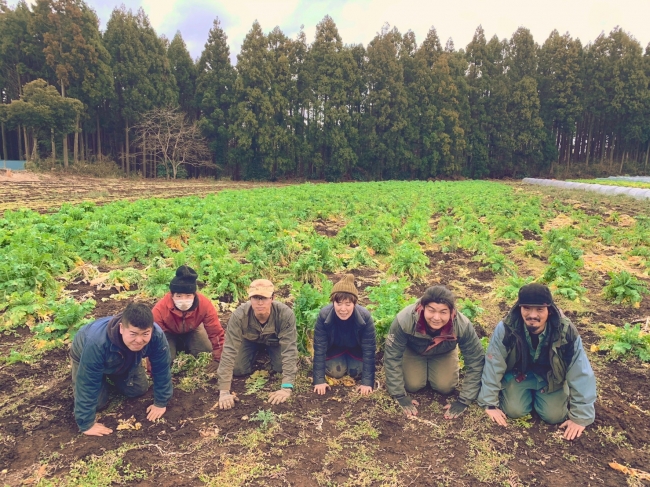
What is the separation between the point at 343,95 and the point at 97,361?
137 ft

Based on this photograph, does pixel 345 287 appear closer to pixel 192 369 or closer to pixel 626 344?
pixel 192 369

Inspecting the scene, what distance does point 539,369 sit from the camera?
366 centimetres

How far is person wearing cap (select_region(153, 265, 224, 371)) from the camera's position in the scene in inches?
162

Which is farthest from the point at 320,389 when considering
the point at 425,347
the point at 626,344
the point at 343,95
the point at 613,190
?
the point at 343,95

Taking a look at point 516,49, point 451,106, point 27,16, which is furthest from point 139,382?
point 516,49

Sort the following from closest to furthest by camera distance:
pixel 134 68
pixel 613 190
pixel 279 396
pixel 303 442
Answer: pixel 303 442 < pixel 279 396 < pixel 613 190 < pixel 134 68

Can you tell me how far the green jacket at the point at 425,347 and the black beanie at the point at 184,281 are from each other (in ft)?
6.35

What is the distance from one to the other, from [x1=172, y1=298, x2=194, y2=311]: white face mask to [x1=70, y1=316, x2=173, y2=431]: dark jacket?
0.64 metres

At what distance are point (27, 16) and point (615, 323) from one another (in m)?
43.7

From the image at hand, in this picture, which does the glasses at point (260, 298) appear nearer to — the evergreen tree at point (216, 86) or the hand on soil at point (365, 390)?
the hand on soil at point (365, 390)

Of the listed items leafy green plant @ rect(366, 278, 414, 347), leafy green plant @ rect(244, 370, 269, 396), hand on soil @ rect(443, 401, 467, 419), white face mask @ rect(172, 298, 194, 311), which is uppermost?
white face mask @ rect(172, 298, 194, 311)

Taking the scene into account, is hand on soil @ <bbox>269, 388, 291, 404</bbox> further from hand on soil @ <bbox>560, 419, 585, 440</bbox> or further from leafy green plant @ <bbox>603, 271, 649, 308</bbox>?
leafy green plant @ <bbox>603, 271, 649, 308</bbox>

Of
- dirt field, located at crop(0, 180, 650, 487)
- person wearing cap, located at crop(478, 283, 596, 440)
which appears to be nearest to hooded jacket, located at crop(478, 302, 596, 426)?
person wearing cap, located at crop(478, 283, 596, 440)

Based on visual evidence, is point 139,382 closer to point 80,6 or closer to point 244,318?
point 244,318
